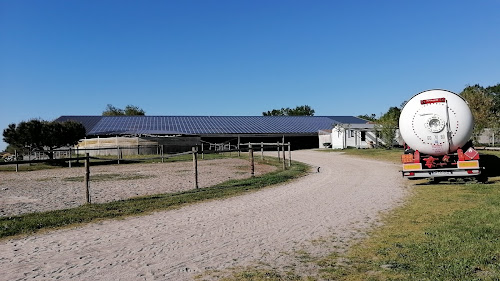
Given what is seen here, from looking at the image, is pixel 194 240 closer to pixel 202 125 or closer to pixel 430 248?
pixel 430 248

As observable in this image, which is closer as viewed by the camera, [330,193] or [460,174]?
[330,193]

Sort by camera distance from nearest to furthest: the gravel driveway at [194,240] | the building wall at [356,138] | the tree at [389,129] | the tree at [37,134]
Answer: the gravel driveway at [194,240], the tree at [37,134], the tree at [389,129], the building wall at [356,138]

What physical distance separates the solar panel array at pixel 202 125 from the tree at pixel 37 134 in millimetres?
17549

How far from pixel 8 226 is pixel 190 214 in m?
4.08

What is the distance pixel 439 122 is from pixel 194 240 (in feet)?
36.6

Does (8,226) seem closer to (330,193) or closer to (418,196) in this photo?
(330,193)

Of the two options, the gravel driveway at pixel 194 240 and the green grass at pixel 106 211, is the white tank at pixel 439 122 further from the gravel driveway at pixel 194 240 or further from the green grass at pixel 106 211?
the green grass at pixel 106 211

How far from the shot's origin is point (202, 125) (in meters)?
63.2

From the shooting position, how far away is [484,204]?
9.76m

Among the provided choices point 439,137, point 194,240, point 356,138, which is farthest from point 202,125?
point 194,240

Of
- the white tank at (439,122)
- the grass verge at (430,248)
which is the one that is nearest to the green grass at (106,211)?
the grass verge at (430,248)

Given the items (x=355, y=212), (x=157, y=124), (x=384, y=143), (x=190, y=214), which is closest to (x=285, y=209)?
(x=355, y=212)

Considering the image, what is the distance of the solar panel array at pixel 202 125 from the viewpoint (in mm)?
58188

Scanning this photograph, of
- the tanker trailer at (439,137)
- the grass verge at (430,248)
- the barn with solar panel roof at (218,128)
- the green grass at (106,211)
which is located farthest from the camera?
the barn with solar panel roof at (218,128)
